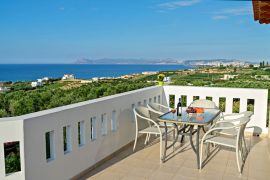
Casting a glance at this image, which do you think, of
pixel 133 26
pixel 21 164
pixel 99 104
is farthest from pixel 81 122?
pixel 133 26

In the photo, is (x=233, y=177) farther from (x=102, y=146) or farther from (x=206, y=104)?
(x=206, y=104)

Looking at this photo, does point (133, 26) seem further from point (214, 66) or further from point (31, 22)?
point (214, 66)

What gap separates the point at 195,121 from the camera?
145 inches

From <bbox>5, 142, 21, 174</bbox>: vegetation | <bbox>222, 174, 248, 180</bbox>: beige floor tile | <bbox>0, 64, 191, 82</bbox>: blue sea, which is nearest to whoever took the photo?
<bbox>5, 142, 21, 174</bbox>: vegetation

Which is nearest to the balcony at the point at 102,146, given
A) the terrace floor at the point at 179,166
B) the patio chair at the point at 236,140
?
the terrace floor at the point at 179,166

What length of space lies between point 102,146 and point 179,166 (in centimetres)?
115

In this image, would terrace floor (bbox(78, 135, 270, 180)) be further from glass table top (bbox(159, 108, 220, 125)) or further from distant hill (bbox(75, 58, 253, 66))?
distant hill (bbox(75, 58, 253, 66))

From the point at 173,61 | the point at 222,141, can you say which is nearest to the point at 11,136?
the point at 222,141

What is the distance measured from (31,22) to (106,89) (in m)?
40.4

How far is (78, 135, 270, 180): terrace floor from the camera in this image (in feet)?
11.3

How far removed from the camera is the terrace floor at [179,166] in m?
3.43

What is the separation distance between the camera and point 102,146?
3.93 meters

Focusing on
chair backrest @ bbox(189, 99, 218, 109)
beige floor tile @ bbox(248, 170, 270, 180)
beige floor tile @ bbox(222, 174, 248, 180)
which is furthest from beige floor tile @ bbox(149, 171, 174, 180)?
chair backrest @ bbox(189, 99, 218, 109)

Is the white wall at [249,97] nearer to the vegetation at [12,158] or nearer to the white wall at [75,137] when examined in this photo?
the white wall at [75,137]
